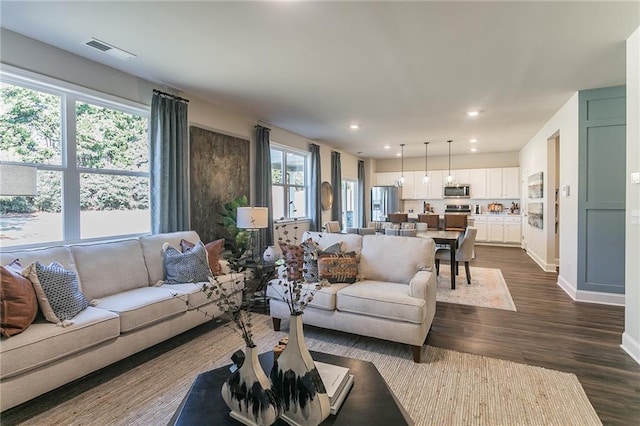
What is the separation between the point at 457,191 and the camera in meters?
9.59

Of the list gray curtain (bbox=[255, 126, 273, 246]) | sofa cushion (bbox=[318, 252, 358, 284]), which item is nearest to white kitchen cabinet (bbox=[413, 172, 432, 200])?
gray curtain (bbox=[255, 126, 273, 246])

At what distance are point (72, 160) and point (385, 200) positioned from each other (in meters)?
8.33

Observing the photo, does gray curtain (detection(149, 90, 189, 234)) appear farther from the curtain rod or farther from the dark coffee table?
the dark coffee table

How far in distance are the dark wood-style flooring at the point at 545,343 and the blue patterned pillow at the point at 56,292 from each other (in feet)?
1.87

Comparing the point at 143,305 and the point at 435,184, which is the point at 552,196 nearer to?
the point at 435,184

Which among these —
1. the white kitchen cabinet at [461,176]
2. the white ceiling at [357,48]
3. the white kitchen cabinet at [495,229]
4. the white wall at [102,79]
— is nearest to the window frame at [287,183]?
the white wall at [102,79]

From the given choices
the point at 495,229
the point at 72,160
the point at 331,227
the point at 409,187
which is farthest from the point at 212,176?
the point at 495,229

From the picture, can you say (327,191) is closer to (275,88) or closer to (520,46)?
(275,88)

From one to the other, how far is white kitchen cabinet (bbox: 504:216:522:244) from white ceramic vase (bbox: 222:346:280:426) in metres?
9.32

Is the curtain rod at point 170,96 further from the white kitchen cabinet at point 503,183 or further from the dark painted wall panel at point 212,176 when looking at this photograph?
the white kitchen cabinet at point 503,183

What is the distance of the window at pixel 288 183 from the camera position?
633 centimetres

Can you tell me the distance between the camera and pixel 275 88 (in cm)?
408

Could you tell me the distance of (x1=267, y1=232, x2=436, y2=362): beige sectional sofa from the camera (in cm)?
273

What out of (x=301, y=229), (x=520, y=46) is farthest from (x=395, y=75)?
(x=301, y=229)
